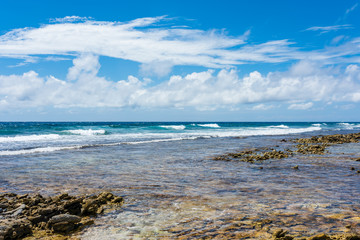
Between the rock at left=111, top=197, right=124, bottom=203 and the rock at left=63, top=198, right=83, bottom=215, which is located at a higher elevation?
the rock at left=63, top=198, right=83, bottom=215

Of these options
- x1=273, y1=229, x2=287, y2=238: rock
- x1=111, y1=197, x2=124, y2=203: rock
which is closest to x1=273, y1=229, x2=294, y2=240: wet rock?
x1=273, y1=229, x2=287, y2=238: rock

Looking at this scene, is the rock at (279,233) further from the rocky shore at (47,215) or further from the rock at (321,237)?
the rocky shore at (47,215)

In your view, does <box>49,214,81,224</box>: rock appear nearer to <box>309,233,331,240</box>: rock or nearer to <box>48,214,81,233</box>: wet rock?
<box>48,214,81,233</box>: wet rock

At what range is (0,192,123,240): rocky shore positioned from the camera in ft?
18.7

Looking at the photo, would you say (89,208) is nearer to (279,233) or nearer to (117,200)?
(117,200)

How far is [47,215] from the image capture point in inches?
253

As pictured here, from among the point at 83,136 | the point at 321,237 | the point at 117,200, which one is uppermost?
the point at 321,237

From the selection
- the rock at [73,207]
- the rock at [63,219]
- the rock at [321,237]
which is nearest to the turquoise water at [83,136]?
the rock at [73,207]

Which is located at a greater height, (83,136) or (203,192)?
(203,192)

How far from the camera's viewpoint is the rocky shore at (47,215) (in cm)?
569

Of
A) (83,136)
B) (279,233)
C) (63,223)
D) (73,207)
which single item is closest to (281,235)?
(279,233)

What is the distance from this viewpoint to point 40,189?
9617mm

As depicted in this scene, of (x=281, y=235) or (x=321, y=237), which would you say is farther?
(x=281, y=235)

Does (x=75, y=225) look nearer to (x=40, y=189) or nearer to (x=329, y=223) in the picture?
(x=40, y=189)
